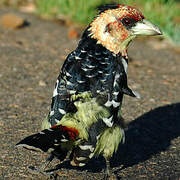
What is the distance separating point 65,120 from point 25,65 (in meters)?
3.39

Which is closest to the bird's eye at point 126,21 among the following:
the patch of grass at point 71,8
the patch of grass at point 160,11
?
the patch of grass at point 160,11

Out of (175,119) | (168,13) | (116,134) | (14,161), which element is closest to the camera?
(116,134)

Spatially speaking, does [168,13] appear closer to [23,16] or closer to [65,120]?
[23,16]

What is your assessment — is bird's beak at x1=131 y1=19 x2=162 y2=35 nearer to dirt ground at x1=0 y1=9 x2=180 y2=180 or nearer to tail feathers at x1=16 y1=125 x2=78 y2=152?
dirt ground at x1=0 y1=9 x2=180 y2=180

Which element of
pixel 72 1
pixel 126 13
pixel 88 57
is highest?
pixel 126 13

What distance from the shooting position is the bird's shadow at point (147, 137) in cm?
445

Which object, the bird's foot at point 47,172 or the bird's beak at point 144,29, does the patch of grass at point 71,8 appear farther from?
the bird's foot at point 47,172

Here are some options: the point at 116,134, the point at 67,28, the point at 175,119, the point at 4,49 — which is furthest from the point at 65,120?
the point at 67,28

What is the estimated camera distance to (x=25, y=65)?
22.5 feet

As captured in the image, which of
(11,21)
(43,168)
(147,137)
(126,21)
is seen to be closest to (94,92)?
(126,21)

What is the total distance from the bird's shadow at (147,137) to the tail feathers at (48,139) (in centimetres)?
83

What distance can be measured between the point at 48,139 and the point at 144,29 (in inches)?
51.7

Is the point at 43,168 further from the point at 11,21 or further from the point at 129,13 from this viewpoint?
the point at 11,21

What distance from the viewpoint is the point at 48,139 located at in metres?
3.36
